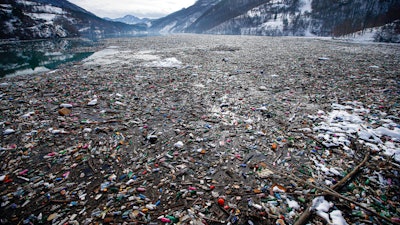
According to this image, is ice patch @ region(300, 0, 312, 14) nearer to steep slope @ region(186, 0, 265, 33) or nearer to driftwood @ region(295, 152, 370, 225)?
steep slope @ region(186, 0, 265, 33)

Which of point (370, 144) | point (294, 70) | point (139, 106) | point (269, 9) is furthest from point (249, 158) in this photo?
point (269, 9)

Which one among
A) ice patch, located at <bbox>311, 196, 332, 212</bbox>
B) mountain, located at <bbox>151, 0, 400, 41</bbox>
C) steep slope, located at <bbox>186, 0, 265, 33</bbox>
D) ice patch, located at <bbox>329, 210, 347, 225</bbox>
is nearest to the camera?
ice patch, located at <bbox>329, 210, 347, 225</bbox>

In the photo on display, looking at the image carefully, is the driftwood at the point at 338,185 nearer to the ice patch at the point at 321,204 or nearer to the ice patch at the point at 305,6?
the ice patch at the point at 321,204

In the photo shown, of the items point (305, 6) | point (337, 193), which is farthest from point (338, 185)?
point (305, 6)

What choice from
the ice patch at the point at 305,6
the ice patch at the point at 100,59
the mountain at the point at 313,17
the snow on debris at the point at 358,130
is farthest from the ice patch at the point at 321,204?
the ice patch at the point at 305,6

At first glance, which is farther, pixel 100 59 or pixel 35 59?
pixel 35 59

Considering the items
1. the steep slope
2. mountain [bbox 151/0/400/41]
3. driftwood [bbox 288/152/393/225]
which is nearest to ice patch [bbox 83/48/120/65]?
driftwood [bbox 288/152/393/225]

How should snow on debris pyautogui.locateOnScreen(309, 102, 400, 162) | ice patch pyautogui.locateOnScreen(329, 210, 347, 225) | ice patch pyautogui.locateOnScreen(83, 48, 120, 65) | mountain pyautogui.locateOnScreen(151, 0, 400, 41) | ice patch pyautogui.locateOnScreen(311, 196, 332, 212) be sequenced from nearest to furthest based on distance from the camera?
ice patch pyautogui.locateOnScreen(329, 210, 347, 225), ice patch pyautogui.locateOnScreen(311, 196, 332, 212), snow on debris pyautogui.locateOnScreen(309, 102, 400, 162), ice patch pyautogui.locateOnScreen(83, 48, 120, 65), mountain pyautogui.locateOnScreen(151, 0, 400, 41)

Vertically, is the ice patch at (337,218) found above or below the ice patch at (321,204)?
below

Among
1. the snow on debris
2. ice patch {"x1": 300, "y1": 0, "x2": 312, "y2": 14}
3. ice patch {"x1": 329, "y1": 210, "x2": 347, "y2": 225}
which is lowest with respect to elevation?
ice patch {"x1": 329, "y1": 210, "x2": 347, "y2": 225}

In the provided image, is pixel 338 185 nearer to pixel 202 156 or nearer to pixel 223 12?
pixel 202 156
